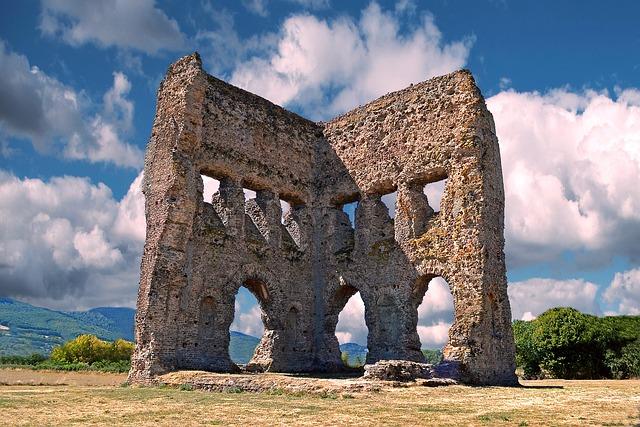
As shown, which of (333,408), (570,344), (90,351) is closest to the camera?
(333,408)

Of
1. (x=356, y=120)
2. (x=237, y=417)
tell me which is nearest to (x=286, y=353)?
(x=356, y=120)

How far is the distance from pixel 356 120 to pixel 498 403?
12.5 m

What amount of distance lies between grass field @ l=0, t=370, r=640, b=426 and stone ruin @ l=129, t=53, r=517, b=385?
12.4 ft

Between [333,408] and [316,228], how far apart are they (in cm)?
1191

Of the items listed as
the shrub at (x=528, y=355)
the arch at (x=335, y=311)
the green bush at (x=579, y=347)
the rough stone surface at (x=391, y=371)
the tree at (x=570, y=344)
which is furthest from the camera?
the shrub at (x=528, y=355)

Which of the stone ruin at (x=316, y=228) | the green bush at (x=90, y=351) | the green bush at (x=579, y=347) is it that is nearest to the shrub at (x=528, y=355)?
the green bush at (x=579, y=347)

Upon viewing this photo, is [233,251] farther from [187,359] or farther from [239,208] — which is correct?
[187,359]

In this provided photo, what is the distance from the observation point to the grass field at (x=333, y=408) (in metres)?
7.48

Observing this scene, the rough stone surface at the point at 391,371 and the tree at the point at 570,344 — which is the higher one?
the tree at the point at 570,344

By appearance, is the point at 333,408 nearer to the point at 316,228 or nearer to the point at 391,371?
the point at 391,371

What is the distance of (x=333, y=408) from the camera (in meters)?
8.90

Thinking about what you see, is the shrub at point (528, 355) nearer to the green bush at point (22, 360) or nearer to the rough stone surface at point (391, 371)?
the rough stone surface at point (391, 371)

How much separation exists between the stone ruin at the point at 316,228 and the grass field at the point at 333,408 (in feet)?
12.4

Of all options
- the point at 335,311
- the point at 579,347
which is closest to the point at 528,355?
the point at 579,347
